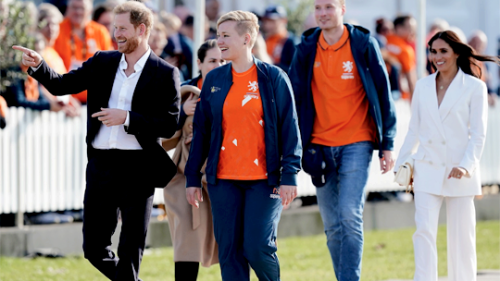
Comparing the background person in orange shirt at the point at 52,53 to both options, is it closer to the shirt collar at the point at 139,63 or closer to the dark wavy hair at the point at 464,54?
the shirt collar at the point at 139,63

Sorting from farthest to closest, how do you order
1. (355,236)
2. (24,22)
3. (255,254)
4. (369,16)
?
(369,16), (24,22), (355,236), (255,254)

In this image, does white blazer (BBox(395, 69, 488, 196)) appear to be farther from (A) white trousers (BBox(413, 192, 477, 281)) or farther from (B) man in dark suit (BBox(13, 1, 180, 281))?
(B) man in dark suit (BBox(13, 1, 180, 281))

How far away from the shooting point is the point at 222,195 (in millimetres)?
5738

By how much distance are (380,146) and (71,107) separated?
435 centimetres

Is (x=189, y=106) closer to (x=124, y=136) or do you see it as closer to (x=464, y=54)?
(x=124, y=136)

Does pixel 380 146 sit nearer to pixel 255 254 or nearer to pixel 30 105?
pixel 255 254

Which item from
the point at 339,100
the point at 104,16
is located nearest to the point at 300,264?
the point at 339,100

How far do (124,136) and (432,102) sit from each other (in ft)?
7.63

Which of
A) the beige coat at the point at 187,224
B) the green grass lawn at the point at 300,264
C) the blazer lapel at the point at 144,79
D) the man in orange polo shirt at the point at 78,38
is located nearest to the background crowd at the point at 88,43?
the man in orange polo shirt at the point at 78,38

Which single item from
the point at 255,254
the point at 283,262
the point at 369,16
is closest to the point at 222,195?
the point at 255,254

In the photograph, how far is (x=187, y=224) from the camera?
667 centimetres

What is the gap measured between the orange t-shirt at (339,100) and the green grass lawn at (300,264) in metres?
2.08

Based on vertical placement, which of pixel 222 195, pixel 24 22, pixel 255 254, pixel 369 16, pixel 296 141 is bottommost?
pixel 255 254

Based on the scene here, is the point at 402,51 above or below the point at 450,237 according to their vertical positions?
above
